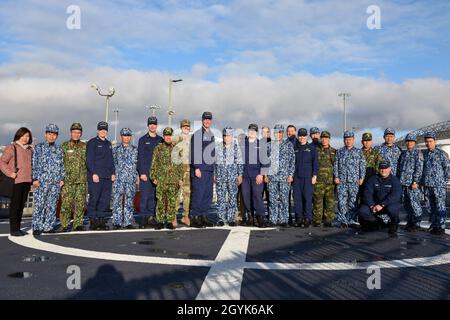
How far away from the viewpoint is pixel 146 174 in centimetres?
794

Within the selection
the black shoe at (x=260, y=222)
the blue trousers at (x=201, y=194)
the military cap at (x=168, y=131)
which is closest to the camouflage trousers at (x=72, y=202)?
the military cap at (x=168, y=131)

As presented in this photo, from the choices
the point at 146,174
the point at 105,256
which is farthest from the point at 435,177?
the point at 105,256

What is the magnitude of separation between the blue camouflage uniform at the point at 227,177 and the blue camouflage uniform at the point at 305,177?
118 centimetres

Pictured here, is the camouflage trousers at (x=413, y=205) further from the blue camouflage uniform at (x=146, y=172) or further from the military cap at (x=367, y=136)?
the blue camouflage uniform at (x=146, y=172)

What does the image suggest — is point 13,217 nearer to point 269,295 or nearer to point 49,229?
point 49,229

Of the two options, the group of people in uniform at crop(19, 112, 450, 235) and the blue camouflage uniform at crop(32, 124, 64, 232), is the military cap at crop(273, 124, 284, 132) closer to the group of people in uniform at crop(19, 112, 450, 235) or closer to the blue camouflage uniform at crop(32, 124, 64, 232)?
the group of people in uniform at crop(19, 112, 450, 235)

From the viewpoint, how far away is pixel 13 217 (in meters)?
6.70

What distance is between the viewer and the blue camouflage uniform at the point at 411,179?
776 cm

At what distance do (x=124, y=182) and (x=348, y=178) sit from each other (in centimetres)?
445

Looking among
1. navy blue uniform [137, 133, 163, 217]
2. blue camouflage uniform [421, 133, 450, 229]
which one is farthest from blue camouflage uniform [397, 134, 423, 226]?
navy blue uniform [137, 133, 163, 217]

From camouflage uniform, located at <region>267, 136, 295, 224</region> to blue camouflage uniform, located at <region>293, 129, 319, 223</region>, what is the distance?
148 mm

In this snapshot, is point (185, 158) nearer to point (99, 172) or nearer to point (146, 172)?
point (146, 172)

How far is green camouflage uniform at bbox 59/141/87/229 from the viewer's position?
738cm
